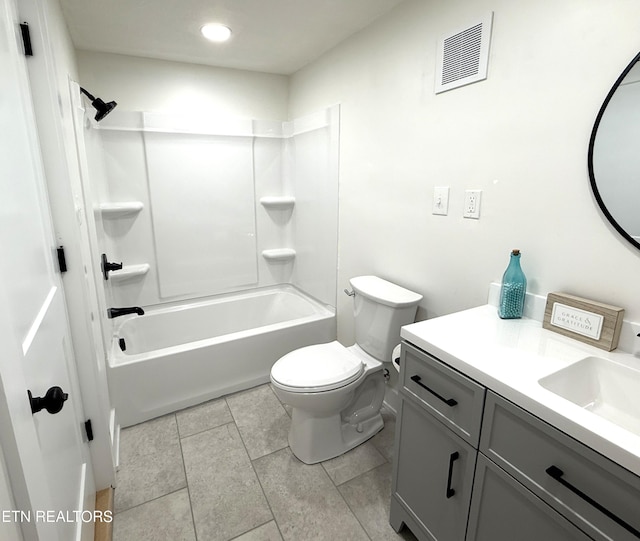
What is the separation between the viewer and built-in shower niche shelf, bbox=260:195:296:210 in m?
3.00

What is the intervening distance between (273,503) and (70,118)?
1929 mm

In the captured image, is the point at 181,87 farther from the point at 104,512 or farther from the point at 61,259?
the point at 104,512

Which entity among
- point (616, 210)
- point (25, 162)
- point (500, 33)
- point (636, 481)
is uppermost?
point (500, 33)

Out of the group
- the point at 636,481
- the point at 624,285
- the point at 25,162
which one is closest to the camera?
A: the point at 636,481

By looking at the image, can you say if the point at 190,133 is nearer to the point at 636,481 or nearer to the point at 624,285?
the point at 624,285

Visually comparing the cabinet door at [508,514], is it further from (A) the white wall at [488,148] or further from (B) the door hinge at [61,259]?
(B) the door hinge at [61,259]

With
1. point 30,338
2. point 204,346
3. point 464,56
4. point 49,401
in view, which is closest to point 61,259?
point 30,338

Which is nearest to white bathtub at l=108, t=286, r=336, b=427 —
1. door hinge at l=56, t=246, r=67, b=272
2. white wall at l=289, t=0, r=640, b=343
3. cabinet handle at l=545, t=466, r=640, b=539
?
white wall at l=289, t=0, r=640, b=343

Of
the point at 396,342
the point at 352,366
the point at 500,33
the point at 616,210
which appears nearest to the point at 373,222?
the point at 396,342

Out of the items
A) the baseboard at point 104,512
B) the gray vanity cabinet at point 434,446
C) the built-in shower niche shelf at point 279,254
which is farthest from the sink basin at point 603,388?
the built-in shower niche shelf at point 279,254

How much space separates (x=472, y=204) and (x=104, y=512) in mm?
2048

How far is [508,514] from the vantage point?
0.96 meters

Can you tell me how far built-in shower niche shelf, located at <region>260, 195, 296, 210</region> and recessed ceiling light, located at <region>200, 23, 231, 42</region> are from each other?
1.19 m

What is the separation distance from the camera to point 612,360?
105 cm
